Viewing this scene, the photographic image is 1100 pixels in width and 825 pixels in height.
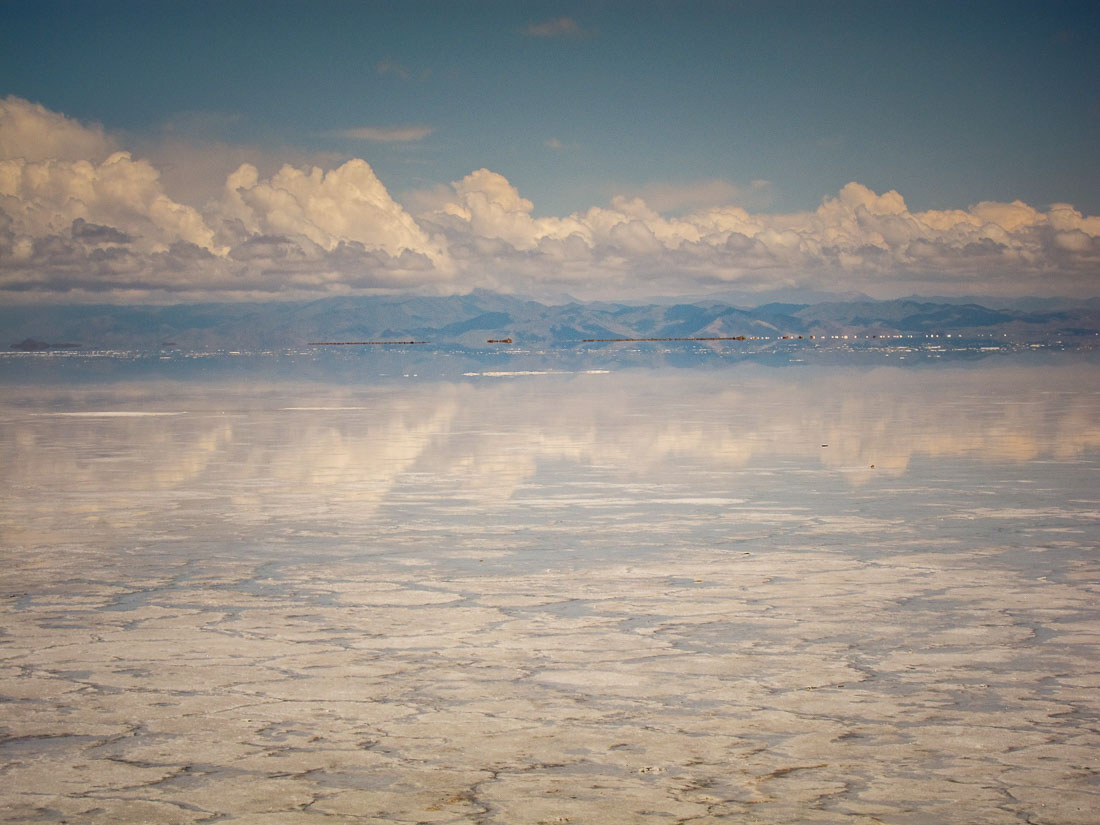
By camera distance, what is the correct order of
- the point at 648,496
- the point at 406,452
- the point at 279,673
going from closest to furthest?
the point at 279,673, the point at 648,496, the point at 406,452

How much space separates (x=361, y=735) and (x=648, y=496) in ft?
37.2

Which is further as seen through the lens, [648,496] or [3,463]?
[3,463]

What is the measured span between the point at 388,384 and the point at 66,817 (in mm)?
58361

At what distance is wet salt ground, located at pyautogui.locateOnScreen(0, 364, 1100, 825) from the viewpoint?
22.9ft

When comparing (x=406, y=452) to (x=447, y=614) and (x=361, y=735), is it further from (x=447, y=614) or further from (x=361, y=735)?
(x=361, y=735)

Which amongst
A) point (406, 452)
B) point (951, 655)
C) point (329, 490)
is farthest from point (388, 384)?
point (951, 655)

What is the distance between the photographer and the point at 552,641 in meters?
10.2

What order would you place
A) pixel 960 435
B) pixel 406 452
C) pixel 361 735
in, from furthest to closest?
1. pixel 960 435
2. pixel 406 452
3. pixel 361 735

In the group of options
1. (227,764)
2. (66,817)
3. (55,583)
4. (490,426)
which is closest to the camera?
(66,817)

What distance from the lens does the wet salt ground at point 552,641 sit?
22.9 feet

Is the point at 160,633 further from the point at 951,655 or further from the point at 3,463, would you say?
the point at 3,463

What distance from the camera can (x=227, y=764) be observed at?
7.35m

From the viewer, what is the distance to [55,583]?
1262 centimetres

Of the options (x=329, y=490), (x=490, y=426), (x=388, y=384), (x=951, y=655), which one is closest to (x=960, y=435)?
(x=490, y=426)
